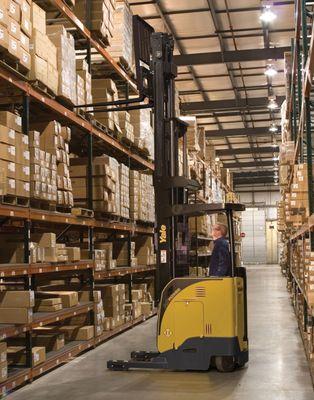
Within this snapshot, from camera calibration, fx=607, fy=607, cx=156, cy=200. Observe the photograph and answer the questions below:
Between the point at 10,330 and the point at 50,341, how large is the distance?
5.57 ft

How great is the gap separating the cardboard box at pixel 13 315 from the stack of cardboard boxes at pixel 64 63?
9.21 feet

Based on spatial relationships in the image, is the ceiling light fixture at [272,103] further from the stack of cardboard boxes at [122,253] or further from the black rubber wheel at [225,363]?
the black rubber wheel at [225,363]

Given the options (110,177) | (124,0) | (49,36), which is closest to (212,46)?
(124,0)

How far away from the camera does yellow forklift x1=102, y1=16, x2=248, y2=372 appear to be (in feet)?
22.6

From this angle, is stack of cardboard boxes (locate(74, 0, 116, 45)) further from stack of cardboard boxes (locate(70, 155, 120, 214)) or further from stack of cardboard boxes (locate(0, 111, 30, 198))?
stack of cardboard boxes (locate(0, 111, 30, 198))

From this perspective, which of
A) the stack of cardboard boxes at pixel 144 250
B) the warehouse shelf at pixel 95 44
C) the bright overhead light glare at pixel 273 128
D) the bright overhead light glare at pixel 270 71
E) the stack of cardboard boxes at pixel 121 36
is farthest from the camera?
the bright overhead light glare at pixel 273 128

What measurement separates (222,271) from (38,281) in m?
3.67

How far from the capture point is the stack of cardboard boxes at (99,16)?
9227 mm

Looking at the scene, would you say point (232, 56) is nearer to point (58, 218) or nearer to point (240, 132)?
point (58, 218)

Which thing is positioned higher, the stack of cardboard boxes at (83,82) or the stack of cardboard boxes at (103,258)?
the stack of cardboard boxes at (83,82)

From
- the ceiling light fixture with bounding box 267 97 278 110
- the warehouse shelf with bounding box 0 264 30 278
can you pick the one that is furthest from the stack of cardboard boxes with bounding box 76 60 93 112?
the ceiling light fixture with bounding box 267 97 278 110

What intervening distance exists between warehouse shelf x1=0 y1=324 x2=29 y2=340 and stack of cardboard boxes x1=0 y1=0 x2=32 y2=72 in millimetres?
2778

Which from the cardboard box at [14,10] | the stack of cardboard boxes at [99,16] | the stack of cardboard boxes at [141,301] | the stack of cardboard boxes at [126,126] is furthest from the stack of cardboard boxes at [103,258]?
the cardboard box at [14,10]

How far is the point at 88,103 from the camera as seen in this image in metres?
8.80
